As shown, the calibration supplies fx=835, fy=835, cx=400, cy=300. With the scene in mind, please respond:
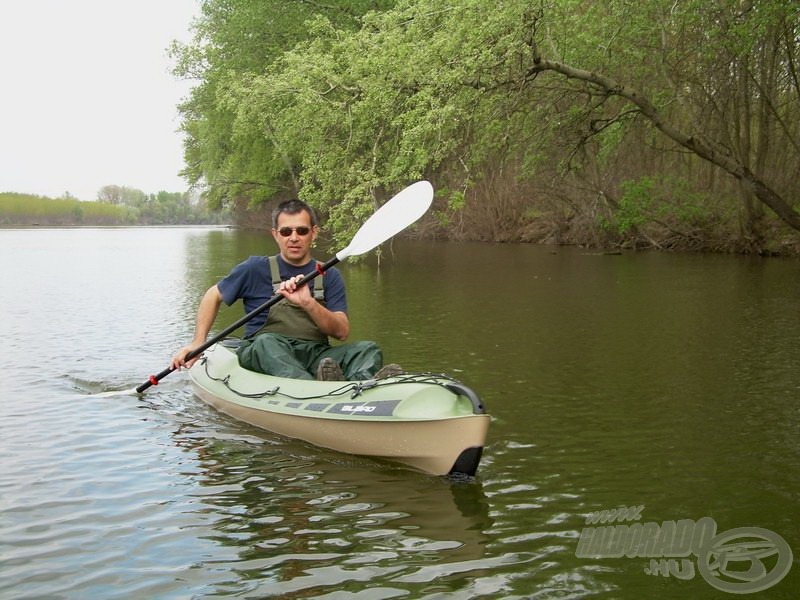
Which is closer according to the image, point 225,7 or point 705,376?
point 705,376

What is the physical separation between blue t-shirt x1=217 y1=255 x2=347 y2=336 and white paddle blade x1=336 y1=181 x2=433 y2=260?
327 millimetres

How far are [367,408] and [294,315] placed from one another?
1.41m

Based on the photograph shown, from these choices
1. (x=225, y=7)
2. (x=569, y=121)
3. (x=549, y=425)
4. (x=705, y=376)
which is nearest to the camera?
(x=549, y=425)

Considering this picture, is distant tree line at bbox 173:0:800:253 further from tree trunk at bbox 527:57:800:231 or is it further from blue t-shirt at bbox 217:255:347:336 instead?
blue t-shirt at bbox 217:255:347:336

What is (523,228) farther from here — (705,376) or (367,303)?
(705,376)

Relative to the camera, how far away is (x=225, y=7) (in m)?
29.6

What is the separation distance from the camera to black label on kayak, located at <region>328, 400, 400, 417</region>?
16.2 ft

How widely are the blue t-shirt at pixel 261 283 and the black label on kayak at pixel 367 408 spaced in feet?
3.44

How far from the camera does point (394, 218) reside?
263 inches

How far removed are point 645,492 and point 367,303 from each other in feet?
29.2

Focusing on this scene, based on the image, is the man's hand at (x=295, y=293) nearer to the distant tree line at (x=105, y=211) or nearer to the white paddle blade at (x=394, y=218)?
the white paddle blade at (x=394, y=218)

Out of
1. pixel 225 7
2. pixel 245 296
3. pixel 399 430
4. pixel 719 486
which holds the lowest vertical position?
pixel 719 486

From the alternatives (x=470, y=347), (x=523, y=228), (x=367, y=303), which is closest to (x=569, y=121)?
(x=367, y=303)

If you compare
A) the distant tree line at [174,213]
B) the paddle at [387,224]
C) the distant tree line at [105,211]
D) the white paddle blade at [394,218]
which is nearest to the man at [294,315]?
the paddle at [387,224]
